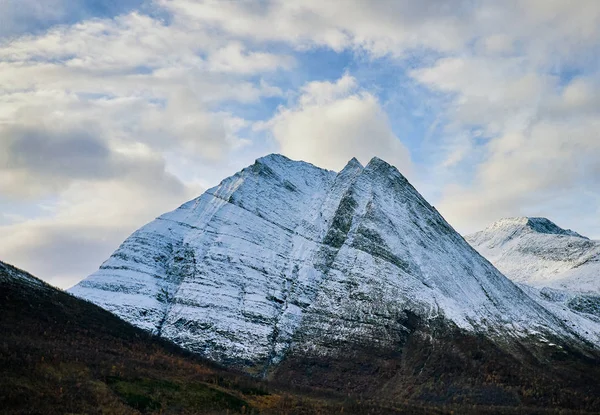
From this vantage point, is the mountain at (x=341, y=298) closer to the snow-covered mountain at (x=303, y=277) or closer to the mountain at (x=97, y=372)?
the snow-covered mountain at (x=303, y=277)

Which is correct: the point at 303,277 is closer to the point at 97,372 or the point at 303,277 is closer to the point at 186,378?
the point at 186,378

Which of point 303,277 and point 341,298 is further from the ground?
point 303,277

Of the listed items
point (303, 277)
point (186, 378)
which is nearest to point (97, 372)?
point (186, 378)

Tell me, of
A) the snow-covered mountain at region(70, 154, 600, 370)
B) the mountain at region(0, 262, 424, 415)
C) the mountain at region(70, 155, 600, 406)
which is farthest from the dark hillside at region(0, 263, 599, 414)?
the snow-covered mountain at region(70, 154, 600, 370)

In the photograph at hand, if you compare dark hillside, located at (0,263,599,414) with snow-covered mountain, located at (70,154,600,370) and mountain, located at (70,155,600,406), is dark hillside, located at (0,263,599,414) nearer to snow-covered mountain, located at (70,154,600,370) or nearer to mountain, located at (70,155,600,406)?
mountain, located at (70,155,600,406)

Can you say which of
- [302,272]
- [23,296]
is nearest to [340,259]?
[302,272]

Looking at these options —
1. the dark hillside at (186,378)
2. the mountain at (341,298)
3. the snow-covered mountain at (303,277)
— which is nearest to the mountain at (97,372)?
the dark hillside at (186,378)
